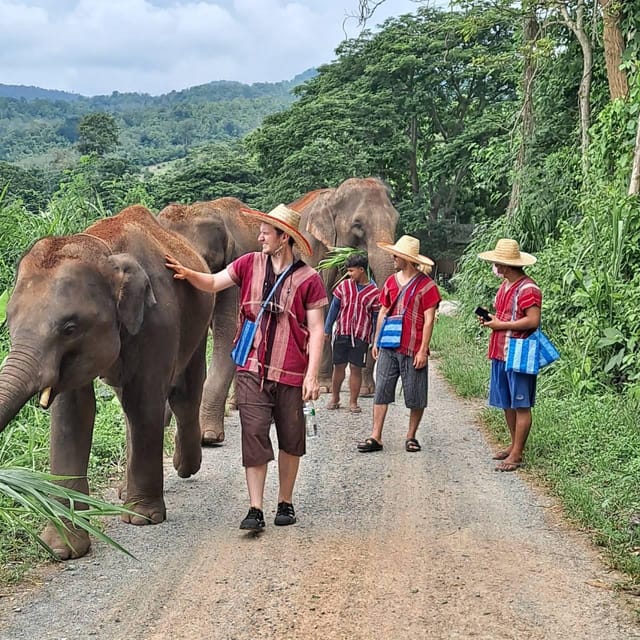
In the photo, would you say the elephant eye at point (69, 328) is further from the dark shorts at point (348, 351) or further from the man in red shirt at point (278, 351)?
the dark shorts at point (348, 351)

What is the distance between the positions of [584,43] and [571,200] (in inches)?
83.1

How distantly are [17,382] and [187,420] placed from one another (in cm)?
250

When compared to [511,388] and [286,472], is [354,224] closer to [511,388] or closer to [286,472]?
[511,388]

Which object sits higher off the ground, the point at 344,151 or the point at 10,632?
the point at 344,151

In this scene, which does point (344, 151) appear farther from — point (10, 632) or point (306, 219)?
point (10, 632)

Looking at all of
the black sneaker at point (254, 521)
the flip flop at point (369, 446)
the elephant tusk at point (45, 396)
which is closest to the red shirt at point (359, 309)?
the flip flop at point (369, 446)

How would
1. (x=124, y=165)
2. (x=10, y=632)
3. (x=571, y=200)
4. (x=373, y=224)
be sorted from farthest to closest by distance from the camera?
(x=124, y=165) < (x=571, y=200) < (x=373, y=224) < (x=10, y=632)

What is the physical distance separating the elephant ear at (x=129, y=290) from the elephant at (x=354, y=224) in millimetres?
6526

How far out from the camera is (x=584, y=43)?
12.8m

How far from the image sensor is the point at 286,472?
628cm

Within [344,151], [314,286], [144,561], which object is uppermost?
[344,151]

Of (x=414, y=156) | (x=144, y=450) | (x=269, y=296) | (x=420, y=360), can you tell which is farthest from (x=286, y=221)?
(x=414, y=156)

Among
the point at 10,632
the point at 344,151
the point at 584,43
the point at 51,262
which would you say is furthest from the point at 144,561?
the point at 344,151

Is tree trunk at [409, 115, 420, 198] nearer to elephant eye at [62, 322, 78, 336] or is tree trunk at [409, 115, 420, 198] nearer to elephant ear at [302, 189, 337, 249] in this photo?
elephant ear at [302, 189, 337, 249]
